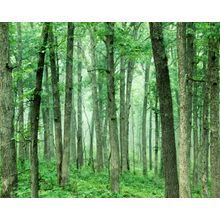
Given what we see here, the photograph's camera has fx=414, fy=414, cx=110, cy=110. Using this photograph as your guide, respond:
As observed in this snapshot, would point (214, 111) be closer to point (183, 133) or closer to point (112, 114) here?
point (183, 133)

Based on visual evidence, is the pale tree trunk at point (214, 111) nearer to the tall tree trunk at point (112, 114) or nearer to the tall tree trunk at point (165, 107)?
the tall tree trunk at point (165, 107)

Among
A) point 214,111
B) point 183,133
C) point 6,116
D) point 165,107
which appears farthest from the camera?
point 214,111

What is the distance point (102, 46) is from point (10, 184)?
18.4 meters

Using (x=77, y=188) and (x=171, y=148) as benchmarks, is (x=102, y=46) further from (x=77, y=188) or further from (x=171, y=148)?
(x=171, y=148)

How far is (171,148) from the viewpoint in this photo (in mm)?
9125

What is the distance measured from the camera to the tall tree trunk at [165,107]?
9078 millimetres

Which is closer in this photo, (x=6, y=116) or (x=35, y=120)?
(x=35, y=120)

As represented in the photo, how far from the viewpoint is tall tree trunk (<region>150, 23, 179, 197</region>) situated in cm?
908

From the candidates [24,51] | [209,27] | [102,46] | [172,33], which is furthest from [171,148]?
[102,46]

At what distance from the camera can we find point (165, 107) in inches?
359

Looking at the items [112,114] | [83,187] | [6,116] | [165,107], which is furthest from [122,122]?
[165,107]

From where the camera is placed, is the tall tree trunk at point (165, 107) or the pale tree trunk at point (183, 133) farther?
the pale tree trunk at point (183, 133)

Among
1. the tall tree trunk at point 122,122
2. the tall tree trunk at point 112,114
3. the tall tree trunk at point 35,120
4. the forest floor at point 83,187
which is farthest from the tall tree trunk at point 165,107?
the tall tree trunk at point 122,122

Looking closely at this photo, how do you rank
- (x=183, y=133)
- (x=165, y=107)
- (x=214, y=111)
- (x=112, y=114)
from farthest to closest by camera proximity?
(x=112, y=114)
(x=214, y=111)
(x=183, y=133)
(x=165, y=107)
